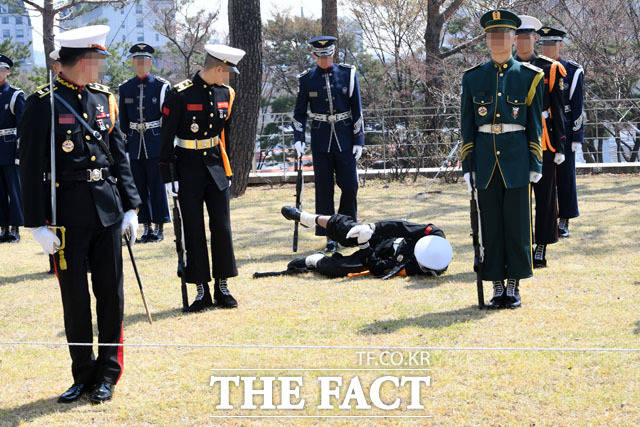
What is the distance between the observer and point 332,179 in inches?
361

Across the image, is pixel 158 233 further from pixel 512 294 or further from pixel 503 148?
pixel 503 148

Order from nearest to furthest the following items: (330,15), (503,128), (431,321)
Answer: (431,321) → (503,128) → (330,15)

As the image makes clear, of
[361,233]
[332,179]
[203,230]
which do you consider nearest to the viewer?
[203,230]

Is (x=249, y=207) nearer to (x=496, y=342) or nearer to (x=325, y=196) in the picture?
(x=325, y=196)

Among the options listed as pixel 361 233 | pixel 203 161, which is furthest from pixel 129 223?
pixel 361 233

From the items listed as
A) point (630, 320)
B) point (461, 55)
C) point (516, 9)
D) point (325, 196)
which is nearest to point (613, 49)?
point (516, 9)

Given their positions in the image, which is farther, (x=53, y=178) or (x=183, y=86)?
(x=183, y=86)

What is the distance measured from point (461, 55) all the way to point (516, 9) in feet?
9.41

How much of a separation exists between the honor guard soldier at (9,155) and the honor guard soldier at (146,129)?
125 cm

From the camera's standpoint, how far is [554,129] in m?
7.68

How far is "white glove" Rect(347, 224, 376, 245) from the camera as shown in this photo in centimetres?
754

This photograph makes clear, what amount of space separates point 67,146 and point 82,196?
0.90ft

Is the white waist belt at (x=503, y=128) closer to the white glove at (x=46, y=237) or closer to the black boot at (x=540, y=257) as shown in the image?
the black boot at (x=540, y=257)

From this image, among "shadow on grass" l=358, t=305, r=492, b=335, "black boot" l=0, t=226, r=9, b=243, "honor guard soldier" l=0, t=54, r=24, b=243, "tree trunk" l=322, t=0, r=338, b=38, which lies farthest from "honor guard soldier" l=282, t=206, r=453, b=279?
"tree trunk" l=322, t=0, r=338, b=38
